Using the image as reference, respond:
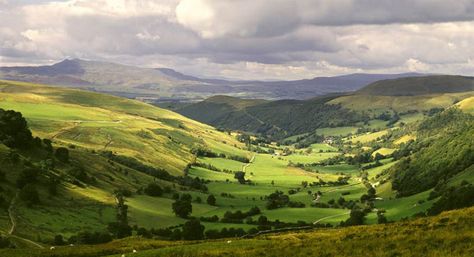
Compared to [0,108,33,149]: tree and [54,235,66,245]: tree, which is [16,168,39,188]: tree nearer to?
[0,108,33,149]: tree

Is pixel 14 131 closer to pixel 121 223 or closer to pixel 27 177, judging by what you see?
pixel 27 177

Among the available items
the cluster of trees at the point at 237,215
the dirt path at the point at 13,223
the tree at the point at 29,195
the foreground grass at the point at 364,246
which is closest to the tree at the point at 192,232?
the dirt path at the point at 13,223

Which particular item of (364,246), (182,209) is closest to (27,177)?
(182,209)

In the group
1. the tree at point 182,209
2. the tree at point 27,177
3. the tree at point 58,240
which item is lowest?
the tree at point 182,209

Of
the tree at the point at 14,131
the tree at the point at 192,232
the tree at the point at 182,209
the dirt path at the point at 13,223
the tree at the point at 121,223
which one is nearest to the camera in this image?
the dirt path at the point at 13,223

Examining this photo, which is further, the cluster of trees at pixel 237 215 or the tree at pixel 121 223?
the cluster of trees at pixel 237 215

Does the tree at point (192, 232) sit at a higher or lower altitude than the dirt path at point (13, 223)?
lower

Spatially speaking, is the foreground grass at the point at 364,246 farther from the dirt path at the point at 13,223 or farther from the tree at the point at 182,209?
the tree at the point at 182,209
